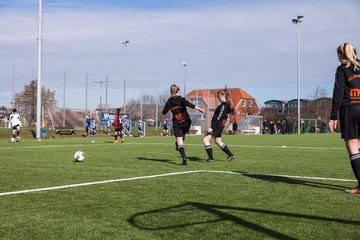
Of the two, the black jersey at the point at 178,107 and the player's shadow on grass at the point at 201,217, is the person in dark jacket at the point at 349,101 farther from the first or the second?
the black jersey at the point at 178,107

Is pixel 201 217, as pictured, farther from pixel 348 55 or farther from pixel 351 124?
pixel 348 55

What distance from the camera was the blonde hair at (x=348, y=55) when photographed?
635 centimetres

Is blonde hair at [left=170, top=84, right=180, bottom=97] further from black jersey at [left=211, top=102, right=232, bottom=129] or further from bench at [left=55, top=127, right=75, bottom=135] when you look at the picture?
bench at [left=55, top=127, right=75, bottom=135]

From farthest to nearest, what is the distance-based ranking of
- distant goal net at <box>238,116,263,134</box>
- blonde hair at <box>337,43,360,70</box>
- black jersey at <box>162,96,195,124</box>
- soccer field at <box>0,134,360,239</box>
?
distant goal net at <box>238,116,263,134</box>, black jersey at <box>162,96,195,124</box>, blonde hair at <box>337,43,360,70</box>, soccer field at <box>0,134,360,239</box>

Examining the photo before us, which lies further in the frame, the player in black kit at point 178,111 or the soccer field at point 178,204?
the player in black kit at point 178,111

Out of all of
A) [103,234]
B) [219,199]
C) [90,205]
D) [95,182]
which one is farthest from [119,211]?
[95,182]

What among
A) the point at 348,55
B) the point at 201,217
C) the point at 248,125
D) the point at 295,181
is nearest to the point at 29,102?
the point at 248,125

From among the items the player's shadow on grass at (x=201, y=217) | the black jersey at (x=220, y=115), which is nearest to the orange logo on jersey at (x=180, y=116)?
the black jersey at (x=220, y=115)

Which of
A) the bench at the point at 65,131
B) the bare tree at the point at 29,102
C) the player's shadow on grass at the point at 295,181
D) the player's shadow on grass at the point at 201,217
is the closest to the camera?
the player's shadow on grass at the point at 201,217

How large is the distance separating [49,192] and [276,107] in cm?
11969

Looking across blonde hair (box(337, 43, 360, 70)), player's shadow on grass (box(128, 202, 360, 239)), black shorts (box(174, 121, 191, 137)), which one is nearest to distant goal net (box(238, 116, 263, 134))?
black shorts (box(174, 121, 191, 137))

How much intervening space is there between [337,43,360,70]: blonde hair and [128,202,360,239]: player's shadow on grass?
8.96ft

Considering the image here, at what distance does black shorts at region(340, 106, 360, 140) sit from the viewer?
20.5 feet

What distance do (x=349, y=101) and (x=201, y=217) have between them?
10.2 feet
